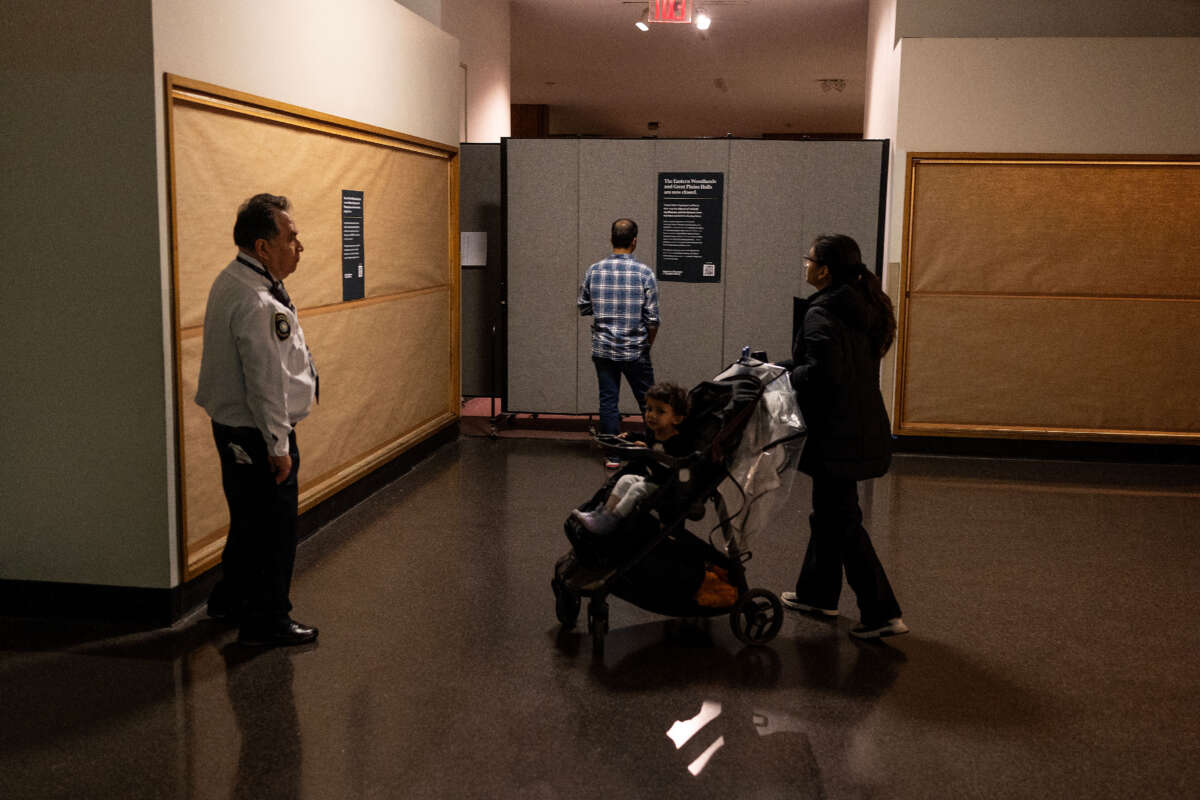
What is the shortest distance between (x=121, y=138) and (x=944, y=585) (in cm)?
391

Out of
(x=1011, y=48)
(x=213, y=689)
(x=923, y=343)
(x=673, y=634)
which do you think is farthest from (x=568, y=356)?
(x=213, y=689)

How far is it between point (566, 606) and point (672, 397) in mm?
928

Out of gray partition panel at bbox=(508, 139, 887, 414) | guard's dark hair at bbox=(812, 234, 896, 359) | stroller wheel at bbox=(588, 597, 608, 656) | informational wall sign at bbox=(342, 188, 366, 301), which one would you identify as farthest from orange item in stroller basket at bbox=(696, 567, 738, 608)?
gray partition panel at bbox=(508, 139, 887, 414)

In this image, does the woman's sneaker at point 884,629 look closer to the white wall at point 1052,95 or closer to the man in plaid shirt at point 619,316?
the man in plaid shirt at point 619,316

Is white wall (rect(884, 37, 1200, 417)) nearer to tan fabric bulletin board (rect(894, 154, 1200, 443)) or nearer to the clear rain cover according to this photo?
tan fabric bulletin board (rect(894, 154, 1200, 443))

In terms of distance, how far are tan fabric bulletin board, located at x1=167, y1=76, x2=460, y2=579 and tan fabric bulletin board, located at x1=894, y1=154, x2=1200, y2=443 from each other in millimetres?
3352

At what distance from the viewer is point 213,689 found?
3838 millimetres

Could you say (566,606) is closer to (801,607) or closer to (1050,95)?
(801,607)

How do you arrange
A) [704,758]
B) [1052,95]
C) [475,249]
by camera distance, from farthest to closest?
[475,249] → [1052,95] → [704,758]

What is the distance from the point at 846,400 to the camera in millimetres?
4230

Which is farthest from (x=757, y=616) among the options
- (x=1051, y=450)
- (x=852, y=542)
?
(x=1051, y=450)

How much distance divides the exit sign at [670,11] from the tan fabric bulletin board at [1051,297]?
2.92 metres

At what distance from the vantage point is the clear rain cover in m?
4.19

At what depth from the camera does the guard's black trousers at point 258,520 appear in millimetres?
4000
